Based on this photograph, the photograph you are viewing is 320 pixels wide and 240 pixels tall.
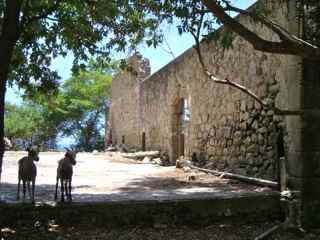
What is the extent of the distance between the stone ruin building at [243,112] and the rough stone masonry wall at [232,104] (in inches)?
0.7

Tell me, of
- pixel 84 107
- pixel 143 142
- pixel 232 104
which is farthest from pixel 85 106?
pixel 232 104

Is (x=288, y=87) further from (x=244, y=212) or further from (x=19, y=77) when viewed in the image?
(x=19, y=77)

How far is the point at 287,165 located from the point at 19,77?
4625 mm

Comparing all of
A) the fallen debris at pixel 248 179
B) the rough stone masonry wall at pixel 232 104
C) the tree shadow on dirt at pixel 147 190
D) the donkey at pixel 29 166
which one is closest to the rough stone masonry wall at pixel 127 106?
the rough stone masonry wall at pixel 232 104

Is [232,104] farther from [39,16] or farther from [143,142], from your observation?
[143,142]

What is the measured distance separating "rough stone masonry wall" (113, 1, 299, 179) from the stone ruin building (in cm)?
2

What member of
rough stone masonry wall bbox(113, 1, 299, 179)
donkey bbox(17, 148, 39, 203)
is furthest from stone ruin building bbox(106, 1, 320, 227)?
donkey bbox(17, 148, 39, 203)

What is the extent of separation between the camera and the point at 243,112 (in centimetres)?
1055

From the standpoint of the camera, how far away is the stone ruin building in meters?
7.42

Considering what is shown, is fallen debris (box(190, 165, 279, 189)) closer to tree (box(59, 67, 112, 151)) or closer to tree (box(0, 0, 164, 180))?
tree (box(0, 0, 164, 180))

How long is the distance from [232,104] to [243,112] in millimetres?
737

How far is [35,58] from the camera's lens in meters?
7.53

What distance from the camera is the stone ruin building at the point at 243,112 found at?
24.3 feet

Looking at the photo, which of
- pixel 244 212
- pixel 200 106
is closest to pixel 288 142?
pixel 244 212
